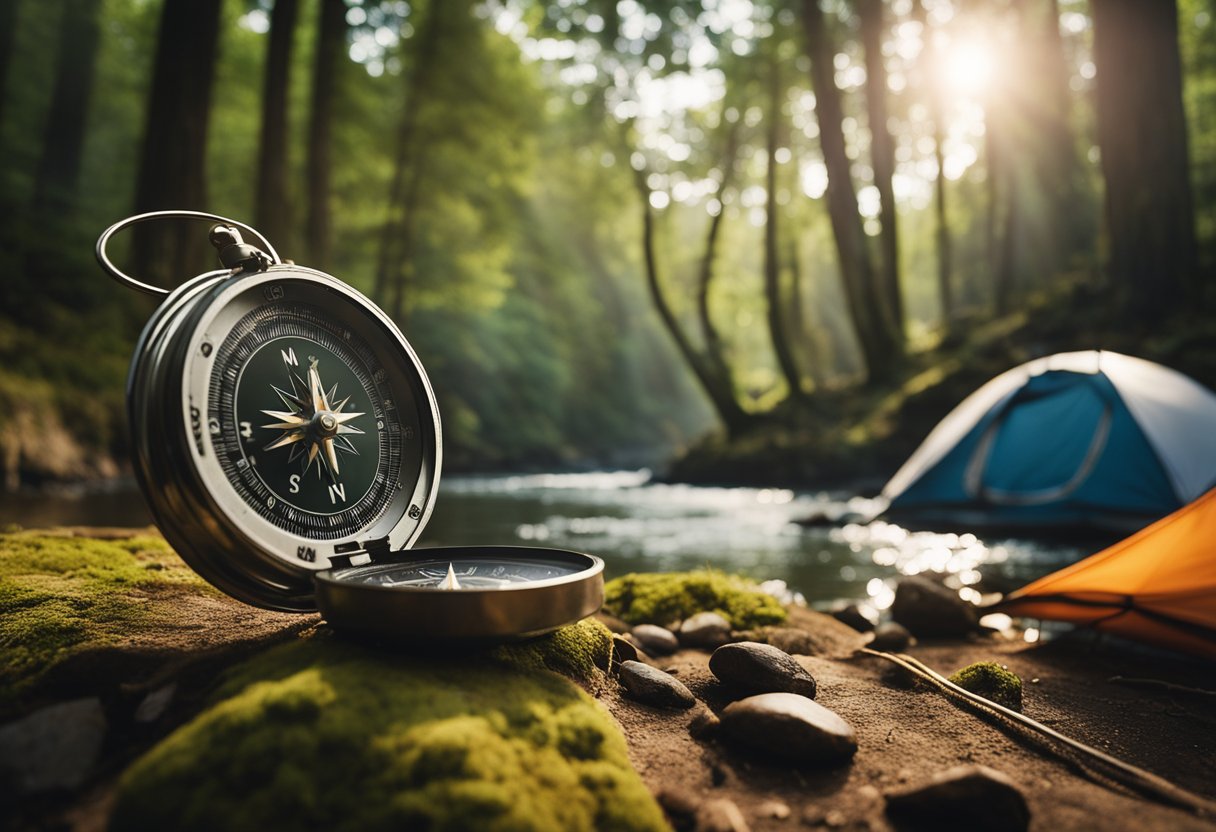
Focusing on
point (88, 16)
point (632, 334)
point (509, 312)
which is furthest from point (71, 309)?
point (632, 334)

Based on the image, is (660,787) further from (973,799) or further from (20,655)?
(20,655)

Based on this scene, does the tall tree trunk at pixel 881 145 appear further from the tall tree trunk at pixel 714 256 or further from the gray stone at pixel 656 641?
the gray stone at pixel 656 641

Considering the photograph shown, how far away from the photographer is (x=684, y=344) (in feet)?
65.9

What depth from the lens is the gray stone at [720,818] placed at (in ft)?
5.63

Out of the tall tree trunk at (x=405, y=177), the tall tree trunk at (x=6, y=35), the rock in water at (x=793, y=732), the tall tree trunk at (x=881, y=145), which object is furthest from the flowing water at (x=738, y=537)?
the tall tree trunk at (x=6, y=35)

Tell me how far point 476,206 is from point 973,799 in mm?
22536

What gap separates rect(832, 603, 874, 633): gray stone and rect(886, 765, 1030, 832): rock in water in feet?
8.29

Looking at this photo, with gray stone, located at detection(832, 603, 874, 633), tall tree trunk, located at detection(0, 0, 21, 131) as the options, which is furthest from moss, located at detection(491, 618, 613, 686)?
tall tree trunk, located at detection(0, 0, 21, 131)

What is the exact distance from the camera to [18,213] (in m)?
13.6

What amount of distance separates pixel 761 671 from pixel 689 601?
4.38 feet

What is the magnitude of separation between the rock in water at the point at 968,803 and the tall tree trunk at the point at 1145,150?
37.5 feet

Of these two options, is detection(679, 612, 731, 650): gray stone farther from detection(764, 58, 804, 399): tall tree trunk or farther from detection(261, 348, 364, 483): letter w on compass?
detection(764, 58, 804, 399): tall tree trunk

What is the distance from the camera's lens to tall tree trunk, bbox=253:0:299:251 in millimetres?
11109

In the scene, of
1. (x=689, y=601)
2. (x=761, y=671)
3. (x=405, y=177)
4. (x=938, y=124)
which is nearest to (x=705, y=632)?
(x=689, y=601)
